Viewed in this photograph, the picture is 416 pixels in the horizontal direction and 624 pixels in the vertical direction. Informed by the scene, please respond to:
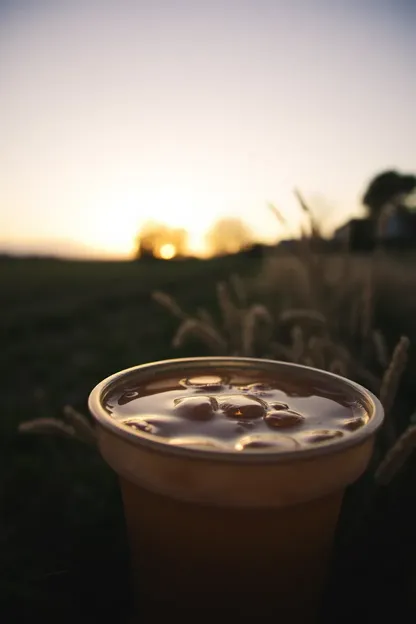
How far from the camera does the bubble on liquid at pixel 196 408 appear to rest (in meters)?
0.67

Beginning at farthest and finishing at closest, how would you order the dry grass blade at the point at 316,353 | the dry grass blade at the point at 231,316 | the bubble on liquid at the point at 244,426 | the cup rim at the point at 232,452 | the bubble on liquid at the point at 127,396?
the dry grass blade at the point at 231,316
the dry grass blade at the point at 316,353
the bubble on liquid at the point at 127,396
the bubble on liquid at the point at 244,426
the cup rim at the point at 232,452

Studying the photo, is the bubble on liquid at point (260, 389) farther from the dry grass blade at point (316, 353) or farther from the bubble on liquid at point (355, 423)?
the dry grass blade at point (316, 353)

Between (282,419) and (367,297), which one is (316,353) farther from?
(282,419)

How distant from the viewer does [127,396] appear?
0.78 metres

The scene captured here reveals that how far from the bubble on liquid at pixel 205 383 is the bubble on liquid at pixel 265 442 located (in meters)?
0.21

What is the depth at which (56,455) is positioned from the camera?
1697mm

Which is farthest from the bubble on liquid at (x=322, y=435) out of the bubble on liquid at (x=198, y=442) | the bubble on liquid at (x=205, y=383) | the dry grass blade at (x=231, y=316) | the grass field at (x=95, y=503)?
the dry grass blade at (x=231, y=316)

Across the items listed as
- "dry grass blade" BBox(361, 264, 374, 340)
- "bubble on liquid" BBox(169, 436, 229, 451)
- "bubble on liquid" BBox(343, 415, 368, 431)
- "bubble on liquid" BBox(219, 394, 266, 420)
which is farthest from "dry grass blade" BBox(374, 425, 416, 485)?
"dry grass blade" BBox(361, 264, 374, 340)

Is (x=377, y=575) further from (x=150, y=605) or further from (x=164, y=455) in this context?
(x=164, y=455)

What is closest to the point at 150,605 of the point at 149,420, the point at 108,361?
the point at 149,420

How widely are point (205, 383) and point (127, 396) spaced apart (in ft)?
0.47

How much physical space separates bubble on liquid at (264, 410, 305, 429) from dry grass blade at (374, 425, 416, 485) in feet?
0.82

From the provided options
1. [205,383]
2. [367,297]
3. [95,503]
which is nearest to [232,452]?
[205,383]

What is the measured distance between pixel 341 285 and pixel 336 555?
902mm
